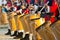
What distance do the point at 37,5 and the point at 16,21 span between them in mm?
1084

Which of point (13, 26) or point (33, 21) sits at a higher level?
point (33, 21)

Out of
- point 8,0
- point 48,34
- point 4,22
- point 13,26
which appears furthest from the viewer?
point 8,0

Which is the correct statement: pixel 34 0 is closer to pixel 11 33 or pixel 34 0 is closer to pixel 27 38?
pixel 11 33

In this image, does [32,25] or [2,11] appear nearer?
[32,25]

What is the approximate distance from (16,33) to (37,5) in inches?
62.9

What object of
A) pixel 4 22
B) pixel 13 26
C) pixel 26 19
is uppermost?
pixel 26 19

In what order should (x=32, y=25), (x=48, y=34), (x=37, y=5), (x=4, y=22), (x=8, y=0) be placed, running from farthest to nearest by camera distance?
(x=8, y=0)
(x=4, y=22)
(x=37, y=5)
(x=32, y=25)
(x=48, y=34)

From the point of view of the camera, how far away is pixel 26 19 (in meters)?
9.55

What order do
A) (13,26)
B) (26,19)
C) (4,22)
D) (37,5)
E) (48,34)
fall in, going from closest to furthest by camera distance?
(48,34)
(26,19)
(37,5)
(13,26)
(4,22)

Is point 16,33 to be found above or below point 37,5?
below

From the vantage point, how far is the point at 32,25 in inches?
306

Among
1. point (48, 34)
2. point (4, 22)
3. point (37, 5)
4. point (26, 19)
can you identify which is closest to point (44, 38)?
point (48, 34)

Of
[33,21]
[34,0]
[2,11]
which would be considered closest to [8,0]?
[2,11]

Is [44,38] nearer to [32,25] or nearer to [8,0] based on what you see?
[32,25]
